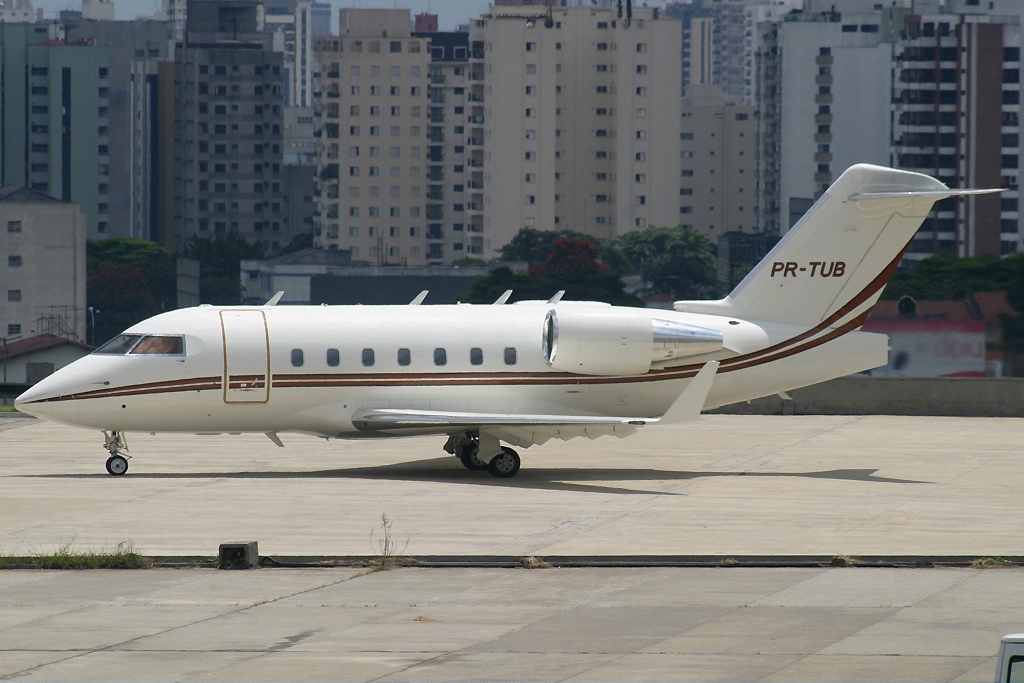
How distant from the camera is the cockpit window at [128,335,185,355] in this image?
27.2 m

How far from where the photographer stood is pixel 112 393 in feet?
88.5

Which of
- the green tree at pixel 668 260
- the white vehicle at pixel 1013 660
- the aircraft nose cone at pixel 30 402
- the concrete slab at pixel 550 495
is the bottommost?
the concrete slab at pixel 550 495

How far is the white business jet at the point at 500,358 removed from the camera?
27062 millimetres

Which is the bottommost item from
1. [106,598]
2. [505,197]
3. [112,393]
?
[106,598]

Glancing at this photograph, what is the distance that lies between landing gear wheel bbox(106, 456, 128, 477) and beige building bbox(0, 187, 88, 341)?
372ft

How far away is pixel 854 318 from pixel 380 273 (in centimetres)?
11874

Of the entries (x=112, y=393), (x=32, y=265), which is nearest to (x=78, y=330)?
(x=32, y=265)

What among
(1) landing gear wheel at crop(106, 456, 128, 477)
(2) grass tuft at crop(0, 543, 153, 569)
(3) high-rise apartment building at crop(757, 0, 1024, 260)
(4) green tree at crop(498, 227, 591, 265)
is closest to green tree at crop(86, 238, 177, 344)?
(4) green tree at crop(498, 227, 591, 265)

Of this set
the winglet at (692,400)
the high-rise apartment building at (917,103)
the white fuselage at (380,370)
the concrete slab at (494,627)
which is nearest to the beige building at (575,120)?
the high-rise apartment building at (917,103)

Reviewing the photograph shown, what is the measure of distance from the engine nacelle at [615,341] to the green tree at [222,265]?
133 m

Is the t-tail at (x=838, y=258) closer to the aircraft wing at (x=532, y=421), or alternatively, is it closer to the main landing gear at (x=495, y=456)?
the aircraft wing at (x=532, y=421)

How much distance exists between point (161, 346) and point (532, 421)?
643 cm

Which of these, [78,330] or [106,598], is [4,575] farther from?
[78,330]

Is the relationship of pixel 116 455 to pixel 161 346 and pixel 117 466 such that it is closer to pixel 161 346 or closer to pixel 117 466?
pixel 117 466
